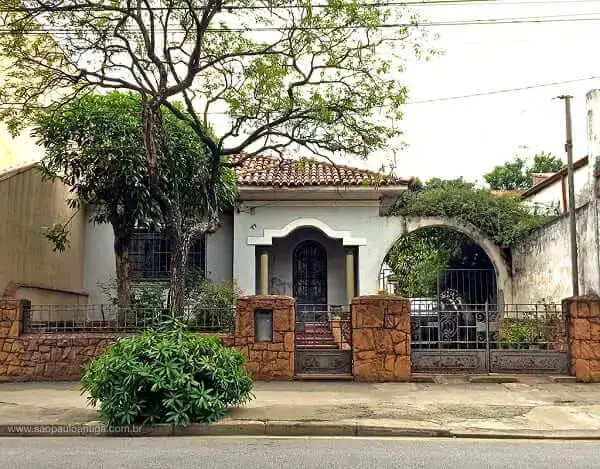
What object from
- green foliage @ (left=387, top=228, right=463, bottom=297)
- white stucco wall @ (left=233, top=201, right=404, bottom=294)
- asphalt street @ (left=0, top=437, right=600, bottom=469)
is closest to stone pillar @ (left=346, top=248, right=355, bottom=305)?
white stucco wall @ (left=233, top=201, right=404, bottom=294)

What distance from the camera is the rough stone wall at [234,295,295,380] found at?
12602mm

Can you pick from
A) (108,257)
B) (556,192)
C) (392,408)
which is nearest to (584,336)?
(392,408)

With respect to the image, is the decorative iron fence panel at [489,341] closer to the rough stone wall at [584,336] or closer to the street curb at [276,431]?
the rough stone wall at [584,336]

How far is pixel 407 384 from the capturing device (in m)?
12.2

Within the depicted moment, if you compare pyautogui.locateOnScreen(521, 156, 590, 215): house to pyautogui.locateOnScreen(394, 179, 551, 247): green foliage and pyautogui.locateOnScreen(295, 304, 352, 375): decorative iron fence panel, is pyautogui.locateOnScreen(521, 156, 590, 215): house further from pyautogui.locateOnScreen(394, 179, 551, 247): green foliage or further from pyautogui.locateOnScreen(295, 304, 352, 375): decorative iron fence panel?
pyautogui.locateOnScreen(295, 304, 352, 375): decorative iron fence panel

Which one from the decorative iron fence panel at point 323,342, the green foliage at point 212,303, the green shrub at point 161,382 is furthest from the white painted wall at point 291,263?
the green shrub at point 161,382

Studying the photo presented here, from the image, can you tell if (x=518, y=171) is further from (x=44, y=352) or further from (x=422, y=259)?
(x=44, y=352)

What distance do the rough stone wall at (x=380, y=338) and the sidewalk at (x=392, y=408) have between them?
368mm

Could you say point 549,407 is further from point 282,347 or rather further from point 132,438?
point 132,438

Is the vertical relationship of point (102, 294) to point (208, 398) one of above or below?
above

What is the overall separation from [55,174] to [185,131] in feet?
9.67

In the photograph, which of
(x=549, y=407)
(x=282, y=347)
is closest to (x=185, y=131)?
(x=282, y=347)

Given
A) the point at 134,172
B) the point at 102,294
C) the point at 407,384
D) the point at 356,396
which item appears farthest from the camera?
the point at 102,294

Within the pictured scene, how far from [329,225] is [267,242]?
1.68 meters
